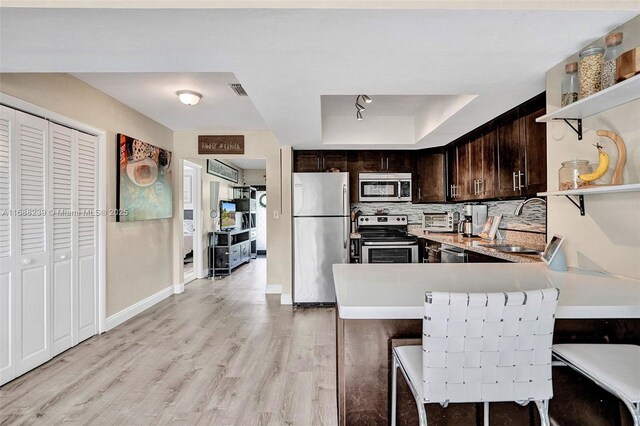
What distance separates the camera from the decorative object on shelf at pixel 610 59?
4.85ft

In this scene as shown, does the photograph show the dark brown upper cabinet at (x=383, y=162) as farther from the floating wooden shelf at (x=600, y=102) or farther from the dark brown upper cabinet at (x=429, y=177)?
the floating wooden shelf at (x=600, y=102)

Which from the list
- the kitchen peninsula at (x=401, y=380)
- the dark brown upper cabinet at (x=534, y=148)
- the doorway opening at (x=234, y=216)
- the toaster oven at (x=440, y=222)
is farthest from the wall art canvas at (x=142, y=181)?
the dark brown upper cabinet at (x=534, y=148)

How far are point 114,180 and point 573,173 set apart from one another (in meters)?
3.92

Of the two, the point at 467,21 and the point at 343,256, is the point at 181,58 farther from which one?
the point at 343,256

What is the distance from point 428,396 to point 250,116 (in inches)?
147

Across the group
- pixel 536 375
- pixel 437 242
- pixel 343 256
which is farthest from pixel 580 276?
pixel 343 256

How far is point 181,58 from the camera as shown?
1.82 meters

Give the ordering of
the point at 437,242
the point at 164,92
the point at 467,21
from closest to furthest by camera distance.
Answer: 1. the point at 467,21
2. the point at 164,92
3. the point at 437,242

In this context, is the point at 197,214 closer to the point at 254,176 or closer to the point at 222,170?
the point at 222,170

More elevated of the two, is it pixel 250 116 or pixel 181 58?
pixel 250 116

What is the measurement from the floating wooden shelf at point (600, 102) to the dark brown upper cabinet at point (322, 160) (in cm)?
308

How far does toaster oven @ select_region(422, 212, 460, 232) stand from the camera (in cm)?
452

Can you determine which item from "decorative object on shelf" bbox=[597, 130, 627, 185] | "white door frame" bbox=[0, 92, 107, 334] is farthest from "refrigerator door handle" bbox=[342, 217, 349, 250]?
"decorative object on shelf" bbox=[597, 130, 627, 185]

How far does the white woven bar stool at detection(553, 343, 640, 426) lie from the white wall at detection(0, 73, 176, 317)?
356 cm
